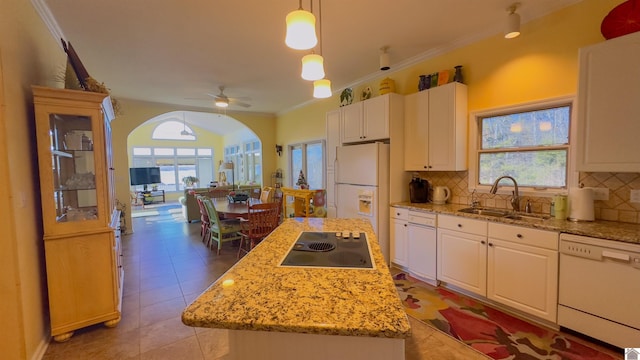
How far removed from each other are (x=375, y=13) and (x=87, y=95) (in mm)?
2629

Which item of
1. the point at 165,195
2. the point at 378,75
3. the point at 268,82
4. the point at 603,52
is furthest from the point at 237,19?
the point at 165,195

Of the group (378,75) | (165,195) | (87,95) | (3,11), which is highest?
(378,75)

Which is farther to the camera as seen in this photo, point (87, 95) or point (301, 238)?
point (87, 95)

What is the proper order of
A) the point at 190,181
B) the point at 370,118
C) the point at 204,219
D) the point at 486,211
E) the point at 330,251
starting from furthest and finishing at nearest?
1. the point at 190,181
2. the point at 204,219
3. the point at 370,118
4. the point at 486,211
5. the point at 330,251

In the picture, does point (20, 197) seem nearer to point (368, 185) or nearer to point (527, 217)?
point (368, 185)

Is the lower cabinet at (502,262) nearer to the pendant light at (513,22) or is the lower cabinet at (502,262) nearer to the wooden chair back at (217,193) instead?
the pendant light at (513,22)

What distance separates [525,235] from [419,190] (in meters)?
1.31

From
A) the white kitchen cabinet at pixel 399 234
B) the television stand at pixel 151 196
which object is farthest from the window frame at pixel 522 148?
the television stand at pixel 151 196

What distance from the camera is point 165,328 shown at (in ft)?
7.83

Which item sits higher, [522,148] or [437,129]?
[437,129]

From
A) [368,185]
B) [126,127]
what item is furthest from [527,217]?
[126,127]

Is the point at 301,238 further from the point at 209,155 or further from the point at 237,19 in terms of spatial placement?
the point at 209,155

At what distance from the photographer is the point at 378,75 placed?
4.19 meters

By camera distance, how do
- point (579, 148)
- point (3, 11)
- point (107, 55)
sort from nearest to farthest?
point (3, 11) < point (579, 148) < point (107, 55)
